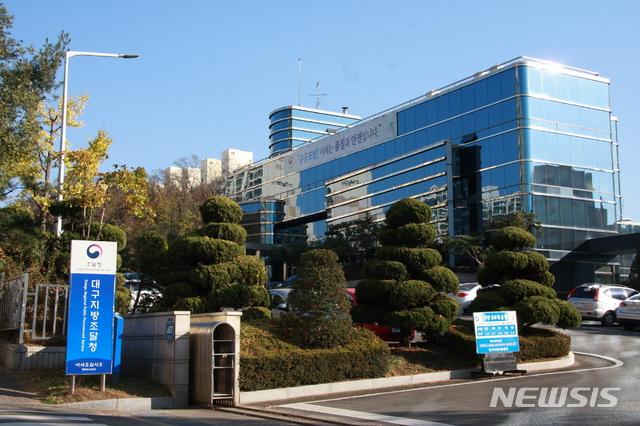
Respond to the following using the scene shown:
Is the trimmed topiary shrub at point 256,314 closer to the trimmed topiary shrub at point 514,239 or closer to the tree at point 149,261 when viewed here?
the tree at point 149,261

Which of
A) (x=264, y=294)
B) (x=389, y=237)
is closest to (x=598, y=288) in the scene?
(x=389, y=237)

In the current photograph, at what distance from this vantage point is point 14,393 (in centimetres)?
1196

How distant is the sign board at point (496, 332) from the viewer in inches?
598

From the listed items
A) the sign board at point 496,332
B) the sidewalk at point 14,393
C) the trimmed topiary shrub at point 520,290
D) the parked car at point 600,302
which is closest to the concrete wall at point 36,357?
the sidewalk at point 14,393

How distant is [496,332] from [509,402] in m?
3.70

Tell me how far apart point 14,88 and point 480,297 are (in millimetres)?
14019

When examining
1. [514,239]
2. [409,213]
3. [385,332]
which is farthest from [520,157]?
[385,332]

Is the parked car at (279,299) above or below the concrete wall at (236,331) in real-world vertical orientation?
above

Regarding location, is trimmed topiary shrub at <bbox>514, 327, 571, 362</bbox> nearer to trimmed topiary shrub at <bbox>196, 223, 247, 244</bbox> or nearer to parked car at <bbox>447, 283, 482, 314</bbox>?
trimmed topiary shrub at <bbox>196, 223, 247, 244</bbox>

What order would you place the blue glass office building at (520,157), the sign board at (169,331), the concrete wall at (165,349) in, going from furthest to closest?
the blue glass office building at (520,157), the sign board at (169,331), the concrete wall at (165,349)

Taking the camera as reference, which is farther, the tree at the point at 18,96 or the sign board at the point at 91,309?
the tree at the point at 18,96

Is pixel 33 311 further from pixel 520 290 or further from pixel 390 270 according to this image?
pixel 520 290

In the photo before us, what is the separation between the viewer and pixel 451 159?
1873 inches

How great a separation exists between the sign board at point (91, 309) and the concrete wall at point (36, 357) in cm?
228
